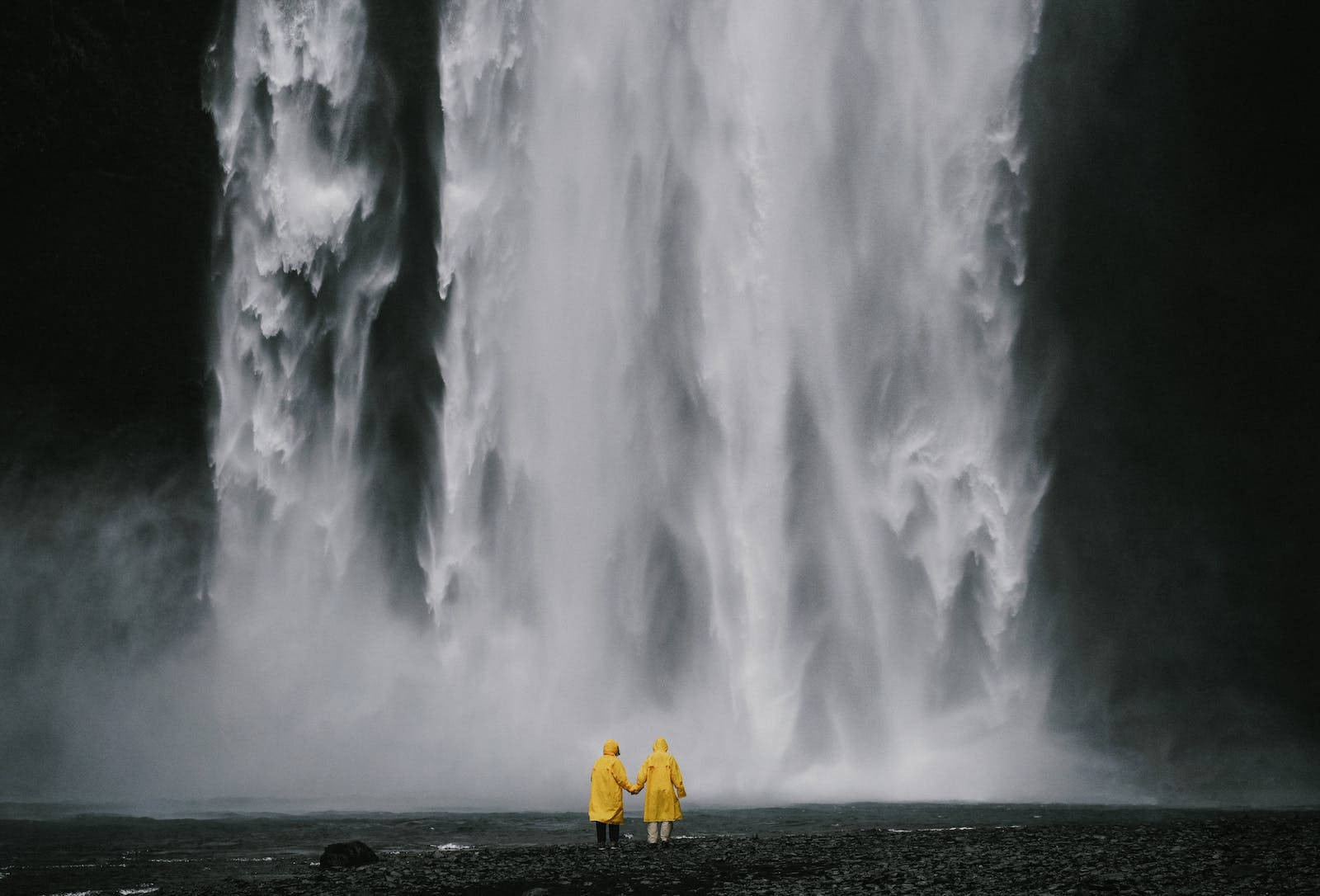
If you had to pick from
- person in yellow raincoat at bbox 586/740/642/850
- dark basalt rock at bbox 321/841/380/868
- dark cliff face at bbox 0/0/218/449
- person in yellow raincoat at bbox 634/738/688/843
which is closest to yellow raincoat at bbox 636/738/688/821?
person in yellow raincoat at bbox 634/738/688/843

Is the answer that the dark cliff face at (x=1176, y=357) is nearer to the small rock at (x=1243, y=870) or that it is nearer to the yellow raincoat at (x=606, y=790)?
the small rock at (x=1243, y=870)

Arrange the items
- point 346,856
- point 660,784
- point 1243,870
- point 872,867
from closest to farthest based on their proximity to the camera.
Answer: point 1243,870, point 872,867, point 346,856, point 660,784

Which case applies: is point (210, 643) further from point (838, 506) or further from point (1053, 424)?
point (1053, 424)

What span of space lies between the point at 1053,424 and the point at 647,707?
12743 mm

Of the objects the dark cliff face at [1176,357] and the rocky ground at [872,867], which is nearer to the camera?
the rocky ground at [872,867]

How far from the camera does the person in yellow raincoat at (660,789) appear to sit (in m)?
14.9

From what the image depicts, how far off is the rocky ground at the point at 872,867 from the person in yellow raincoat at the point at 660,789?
303 mm

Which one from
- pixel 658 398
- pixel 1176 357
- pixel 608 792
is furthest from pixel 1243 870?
pixel 1176 357

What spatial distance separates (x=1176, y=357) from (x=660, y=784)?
2598 centimetres

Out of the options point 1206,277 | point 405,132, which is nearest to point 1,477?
point 405,132

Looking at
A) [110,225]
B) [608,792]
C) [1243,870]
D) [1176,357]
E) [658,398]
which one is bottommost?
[1243,870]

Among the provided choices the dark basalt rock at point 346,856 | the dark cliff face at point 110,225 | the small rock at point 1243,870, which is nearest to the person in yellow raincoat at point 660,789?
the dark basalt rock at point 346,856

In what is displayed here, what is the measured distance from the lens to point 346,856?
48.5 feet

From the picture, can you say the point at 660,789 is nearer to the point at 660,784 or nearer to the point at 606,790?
the point at 660,784
